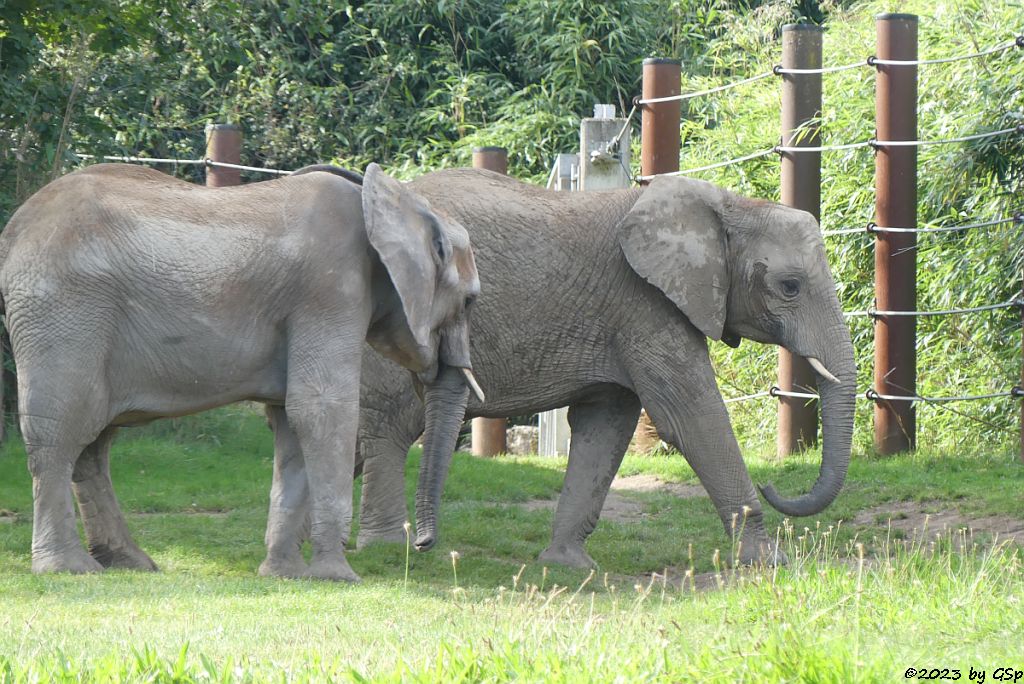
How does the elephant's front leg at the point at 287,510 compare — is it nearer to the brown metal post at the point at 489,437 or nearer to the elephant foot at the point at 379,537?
the elephant foot at the point at 379,537

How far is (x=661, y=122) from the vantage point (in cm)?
1377

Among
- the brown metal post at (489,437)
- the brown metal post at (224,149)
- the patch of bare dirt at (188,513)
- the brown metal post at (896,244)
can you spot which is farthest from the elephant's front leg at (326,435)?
the brown metal post at (489,437)

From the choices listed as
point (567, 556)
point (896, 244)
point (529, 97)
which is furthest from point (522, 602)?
point (529, 97)

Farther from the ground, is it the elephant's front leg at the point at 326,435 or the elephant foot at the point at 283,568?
the elephant's front leg at the point at 326,435

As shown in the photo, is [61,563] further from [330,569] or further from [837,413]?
[837,413]

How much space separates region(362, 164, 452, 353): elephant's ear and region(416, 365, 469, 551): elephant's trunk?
37 cm

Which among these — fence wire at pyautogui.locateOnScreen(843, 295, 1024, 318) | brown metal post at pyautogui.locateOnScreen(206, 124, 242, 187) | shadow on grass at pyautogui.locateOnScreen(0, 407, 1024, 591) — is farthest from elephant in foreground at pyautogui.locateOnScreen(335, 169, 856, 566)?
brown metal post at pyautogui.locateOnScreen(206, 124, 242, 187)

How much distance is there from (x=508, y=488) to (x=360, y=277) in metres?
4.01

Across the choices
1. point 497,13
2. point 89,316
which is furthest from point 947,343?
point 497,13

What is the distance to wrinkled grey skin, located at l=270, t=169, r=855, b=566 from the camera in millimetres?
9648

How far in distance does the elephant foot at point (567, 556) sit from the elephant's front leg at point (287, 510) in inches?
58.3

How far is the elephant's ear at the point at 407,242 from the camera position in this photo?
27.8ft

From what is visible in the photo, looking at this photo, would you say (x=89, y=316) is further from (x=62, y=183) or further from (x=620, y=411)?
(x=620, y=411)

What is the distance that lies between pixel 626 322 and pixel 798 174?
3747mm
